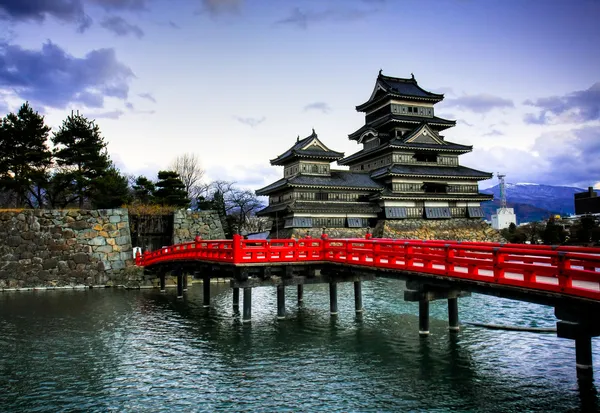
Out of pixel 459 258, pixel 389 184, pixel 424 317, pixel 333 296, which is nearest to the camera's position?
pixel 459 258

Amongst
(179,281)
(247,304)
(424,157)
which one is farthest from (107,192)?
(424,157)

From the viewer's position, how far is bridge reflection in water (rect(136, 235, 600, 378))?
1117 cm

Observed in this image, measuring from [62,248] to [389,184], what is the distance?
116 feet

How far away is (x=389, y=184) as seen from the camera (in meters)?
56.2

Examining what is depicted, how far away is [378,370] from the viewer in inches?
559

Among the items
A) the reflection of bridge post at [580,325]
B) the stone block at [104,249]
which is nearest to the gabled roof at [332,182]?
the stone block at [104,249]

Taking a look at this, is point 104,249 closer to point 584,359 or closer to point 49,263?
point 49,263

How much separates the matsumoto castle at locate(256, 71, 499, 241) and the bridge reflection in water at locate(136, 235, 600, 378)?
25.6m

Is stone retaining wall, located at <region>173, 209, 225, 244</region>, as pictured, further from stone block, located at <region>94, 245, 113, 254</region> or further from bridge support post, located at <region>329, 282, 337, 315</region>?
bridge support post, located at <region>329, 282, 337, 315</region>

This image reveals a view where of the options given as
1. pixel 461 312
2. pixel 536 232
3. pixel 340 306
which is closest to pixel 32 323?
pixel 340 306

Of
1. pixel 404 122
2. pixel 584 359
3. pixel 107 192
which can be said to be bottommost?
pixel 584 359

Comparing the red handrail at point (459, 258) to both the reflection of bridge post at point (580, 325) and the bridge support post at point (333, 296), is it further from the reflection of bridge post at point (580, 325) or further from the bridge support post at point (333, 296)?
the bridge support post at point (333, 296)

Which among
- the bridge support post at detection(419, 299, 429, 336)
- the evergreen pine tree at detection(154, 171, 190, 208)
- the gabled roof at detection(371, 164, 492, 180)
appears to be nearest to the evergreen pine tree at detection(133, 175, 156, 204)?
the evergreen pine tree at detection(154, 171, 190, 208)

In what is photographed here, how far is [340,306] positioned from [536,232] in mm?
54045
